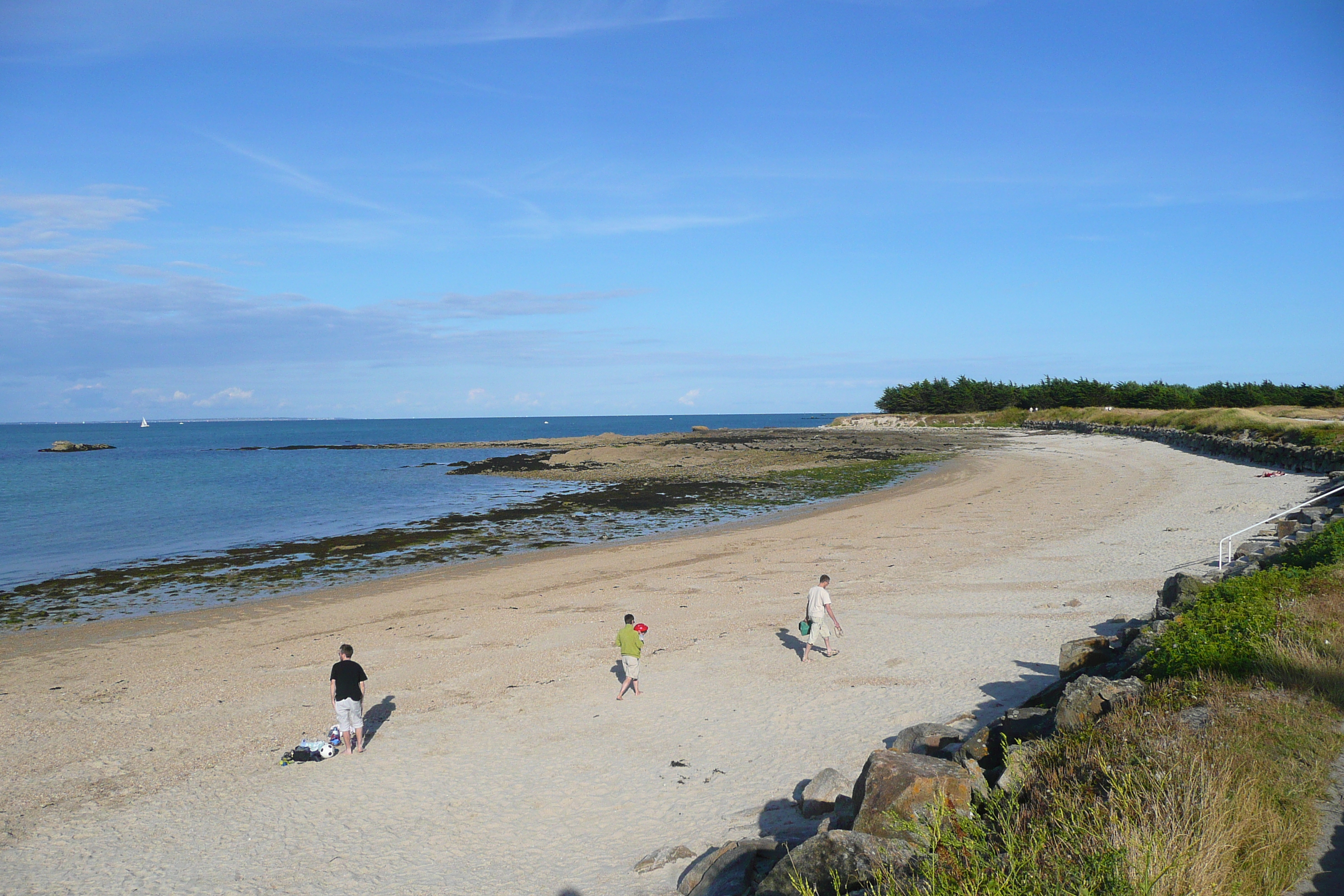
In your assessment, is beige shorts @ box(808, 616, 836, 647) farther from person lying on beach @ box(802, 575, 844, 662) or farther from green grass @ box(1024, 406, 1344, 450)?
green grass @ box(1024, 406, 1344, 450)

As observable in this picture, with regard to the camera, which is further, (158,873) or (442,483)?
(442,483)

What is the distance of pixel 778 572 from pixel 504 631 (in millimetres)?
8572

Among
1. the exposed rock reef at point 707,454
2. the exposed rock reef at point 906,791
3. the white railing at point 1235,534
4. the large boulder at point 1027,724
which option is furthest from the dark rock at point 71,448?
the large boulder at point 1027,724

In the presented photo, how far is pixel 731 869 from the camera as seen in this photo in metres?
6.79

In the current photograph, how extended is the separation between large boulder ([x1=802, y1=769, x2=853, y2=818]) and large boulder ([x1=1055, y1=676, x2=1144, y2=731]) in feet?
7.65

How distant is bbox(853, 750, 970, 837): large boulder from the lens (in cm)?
604

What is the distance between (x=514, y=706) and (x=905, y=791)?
8180mm

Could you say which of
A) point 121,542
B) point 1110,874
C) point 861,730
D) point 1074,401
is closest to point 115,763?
point 861,730

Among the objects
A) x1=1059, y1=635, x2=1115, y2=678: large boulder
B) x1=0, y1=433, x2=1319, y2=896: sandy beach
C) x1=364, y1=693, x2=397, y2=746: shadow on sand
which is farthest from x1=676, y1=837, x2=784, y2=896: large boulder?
x1=364, y1=693, x2=397, y2=746: shadow on sand

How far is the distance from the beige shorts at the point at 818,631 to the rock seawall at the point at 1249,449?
3142 centimetres

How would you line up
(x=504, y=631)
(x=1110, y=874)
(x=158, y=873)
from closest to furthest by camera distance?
(x=1110, y=874) < (x=158, y=873) < (x=504, y=631)

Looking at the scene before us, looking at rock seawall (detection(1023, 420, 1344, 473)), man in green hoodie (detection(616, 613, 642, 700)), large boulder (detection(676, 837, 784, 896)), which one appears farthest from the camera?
rock seawall (detection(1023, 420, 1344, 473))

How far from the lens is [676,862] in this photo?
300 inches

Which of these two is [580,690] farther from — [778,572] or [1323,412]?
[1323,412]
